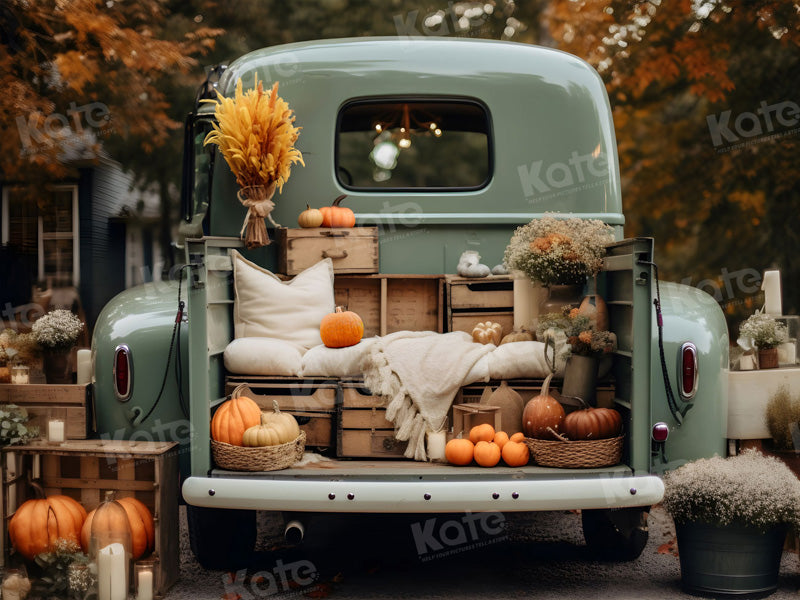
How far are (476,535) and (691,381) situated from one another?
2051mm

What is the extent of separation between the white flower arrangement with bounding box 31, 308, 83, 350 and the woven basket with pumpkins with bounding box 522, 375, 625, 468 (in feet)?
8.43

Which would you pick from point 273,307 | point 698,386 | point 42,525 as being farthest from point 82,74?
point 698,386

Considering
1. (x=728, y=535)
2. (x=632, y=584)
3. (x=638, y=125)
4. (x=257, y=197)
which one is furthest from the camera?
(x=638, y=125)

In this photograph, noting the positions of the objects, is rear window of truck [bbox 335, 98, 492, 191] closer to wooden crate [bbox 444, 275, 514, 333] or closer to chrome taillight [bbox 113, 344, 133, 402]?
wooden crate [bbox 444, 275, 514, 333]

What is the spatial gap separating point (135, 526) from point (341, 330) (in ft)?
4.63

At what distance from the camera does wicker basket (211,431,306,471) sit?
404 centimetres

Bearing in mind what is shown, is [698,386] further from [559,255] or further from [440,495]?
[440,495]

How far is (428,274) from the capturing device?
5.36 meters

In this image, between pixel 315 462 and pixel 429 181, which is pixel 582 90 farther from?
pixel 429 181

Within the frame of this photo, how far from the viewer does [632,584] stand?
4.64 m

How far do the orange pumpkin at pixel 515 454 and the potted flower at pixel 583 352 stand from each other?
0.36 meters

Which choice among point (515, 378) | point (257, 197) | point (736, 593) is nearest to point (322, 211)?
point (257, 197)

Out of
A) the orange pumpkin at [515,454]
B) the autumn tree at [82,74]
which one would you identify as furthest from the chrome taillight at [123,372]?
the autumn tree at [82,74]

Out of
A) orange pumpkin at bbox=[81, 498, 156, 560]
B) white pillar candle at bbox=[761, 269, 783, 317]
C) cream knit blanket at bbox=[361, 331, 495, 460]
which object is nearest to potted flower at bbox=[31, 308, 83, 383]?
orange pumpkin at bbox=[81, 498, 156, 560]
